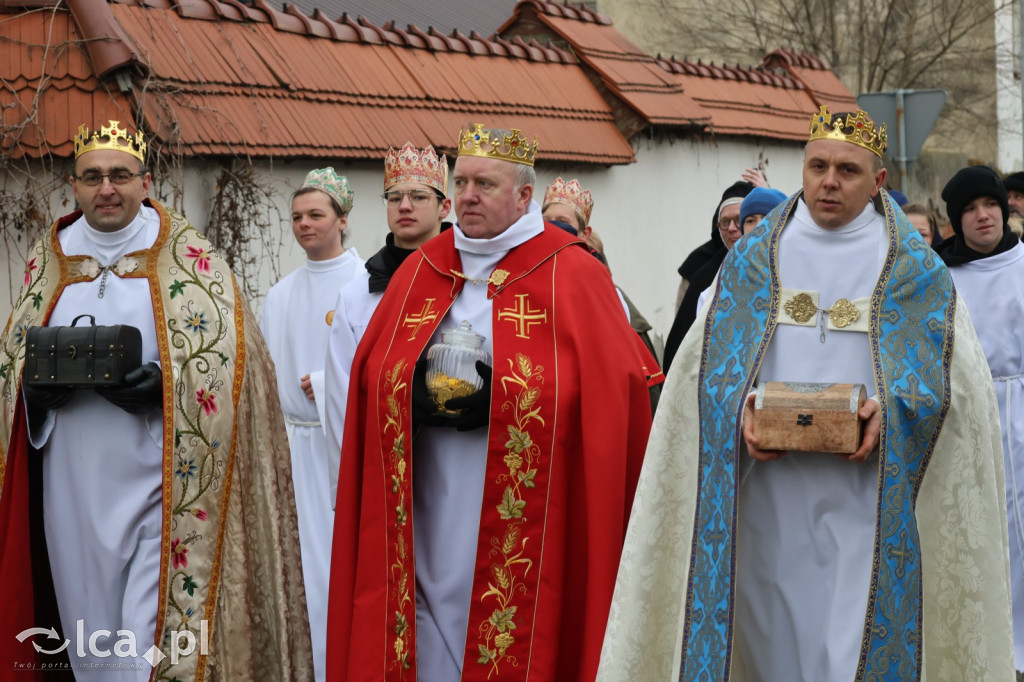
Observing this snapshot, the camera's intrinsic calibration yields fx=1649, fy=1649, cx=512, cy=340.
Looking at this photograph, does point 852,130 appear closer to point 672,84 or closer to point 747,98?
point 672,84

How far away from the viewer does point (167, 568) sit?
20.0ft

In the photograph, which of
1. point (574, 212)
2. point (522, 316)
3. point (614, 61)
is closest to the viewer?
point (522, 316)

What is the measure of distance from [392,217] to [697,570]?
2542mm

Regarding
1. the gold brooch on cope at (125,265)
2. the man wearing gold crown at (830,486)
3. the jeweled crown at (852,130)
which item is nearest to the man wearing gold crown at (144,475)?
the gold brooch on cope at (125,265)

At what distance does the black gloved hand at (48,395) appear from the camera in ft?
19.8

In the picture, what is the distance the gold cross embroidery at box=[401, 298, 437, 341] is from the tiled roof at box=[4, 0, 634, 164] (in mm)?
3503

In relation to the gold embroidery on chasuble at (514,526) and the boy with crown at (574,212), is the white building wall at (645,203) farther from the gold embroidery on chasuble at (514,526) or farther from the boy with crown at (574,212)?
the gold embroidery on chasuble at (514,526)

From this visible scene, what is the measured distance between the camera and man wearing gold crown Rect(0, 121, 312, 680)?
20.1 ft

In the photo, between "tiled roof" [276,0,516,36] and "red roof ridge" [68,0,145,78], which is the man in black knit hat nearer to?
"red roof ridge" [68,0,145,78]

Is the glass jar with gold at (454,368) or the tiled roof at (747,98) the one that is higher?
the tiled roof at (747,98)

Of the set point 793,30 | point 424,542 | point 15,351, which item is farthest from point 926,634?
point 793,30

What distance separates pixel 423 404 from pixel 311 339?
2701mm

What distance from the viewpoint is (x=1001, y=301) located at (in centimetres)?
786

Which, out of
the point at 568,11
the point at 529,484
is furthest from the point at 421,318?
the point at 568,11
